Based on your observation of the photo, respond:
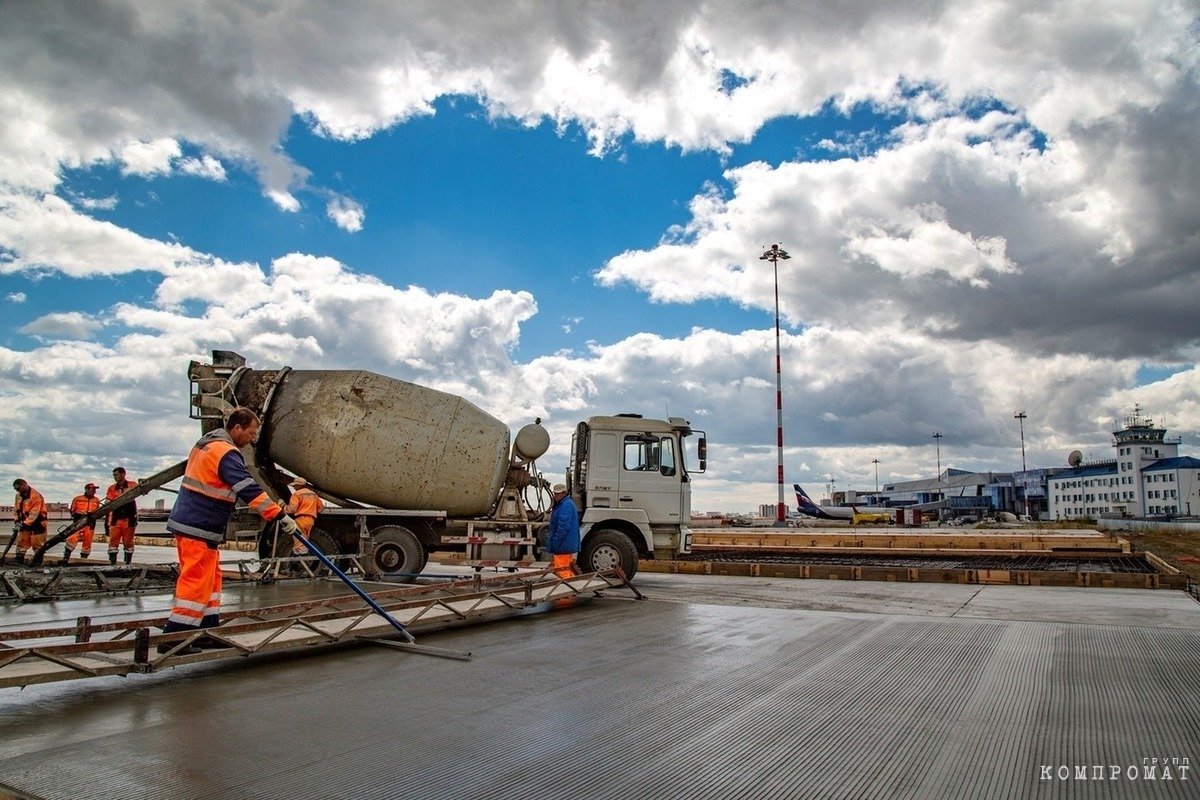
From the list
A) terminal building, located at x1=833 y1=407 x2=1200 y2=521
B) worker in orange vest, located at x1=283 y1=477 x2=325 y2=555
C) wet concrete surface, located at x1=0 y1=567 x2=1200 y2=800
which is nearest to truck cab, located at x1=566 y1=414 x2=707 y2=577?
worker in orange vest, located at x1=283 y1=477 x2=325 y2=555

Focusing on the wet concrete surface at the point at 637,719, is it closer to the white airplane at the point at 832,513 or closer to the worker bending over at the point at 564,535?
the worker bending over at the point at 564,535

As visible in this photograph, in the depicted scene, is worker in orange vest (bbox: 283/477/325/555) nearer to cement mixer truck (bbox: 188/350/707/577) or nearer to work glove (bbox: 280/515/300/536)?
cement mixer truck (bbox: 188/350/707/577)

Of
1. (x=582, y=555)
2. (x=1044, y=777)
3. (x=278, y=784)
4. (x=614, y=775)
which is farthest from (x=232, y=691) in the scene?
(x=582, y=555)

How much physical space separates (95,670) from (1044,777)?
4779 mm

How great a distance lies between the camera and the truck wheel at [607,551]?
38.4ft

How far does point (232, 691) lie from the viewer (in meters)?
4.61

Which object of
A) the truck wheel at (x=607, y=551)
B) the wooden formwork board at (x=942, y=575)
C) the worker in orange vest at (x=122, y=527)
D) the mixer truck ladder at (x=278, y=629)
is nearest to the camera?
the mixer truck ladder at (x=278, y=629)

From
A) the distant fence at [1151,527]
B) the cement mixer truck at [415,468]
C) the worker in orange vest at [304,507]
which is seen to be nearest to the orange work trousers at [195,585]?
the worker in orange vest at [304,507]

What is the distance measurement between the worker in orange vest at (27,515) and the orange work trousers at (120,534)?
4.29 feet

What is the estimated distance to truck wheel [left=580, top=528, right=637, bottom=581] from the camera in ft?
38.4

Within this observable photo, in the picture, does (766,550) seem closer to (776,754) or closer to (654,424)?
(654,424)

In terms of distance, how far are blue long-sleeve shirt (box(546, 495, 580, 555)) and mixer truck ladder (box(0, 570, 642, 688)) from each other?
0.65m

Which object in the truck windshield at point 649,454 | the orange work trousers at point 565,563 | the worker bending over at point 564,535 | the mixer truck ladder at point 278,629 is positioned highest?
the truck windshield at point 649,454

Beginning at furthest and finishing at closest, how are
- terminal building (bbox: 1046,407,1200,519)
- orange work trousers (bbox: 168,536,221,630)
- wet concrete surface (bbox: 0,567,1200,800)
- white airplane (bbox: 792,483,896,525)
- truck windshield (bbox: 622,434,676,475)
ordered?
terminal building (bbox: 1046,407,1200,519) → white airplane (bbox: 792,483,896,525) → truck windshield (bbox: 622,434,676,475) → orange work trousers (bbox: 168,536,221,630) → wet concrete surface (bbox: 0,567,1200,800)
